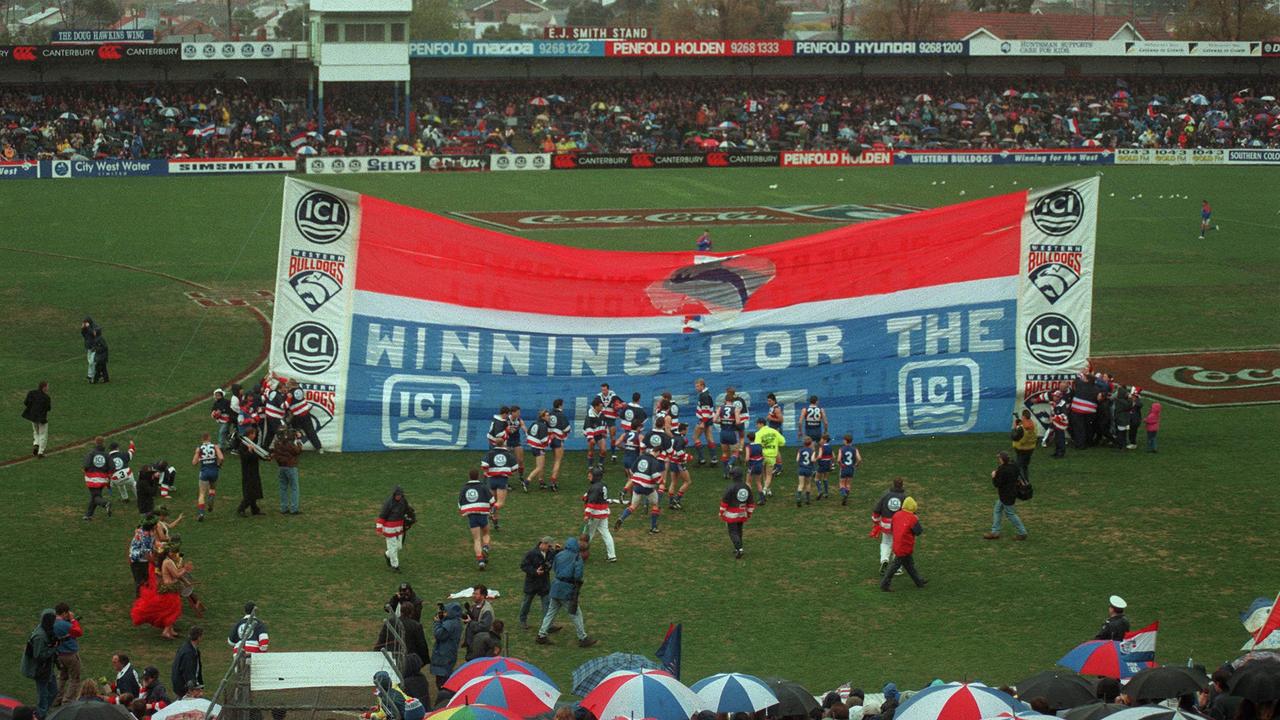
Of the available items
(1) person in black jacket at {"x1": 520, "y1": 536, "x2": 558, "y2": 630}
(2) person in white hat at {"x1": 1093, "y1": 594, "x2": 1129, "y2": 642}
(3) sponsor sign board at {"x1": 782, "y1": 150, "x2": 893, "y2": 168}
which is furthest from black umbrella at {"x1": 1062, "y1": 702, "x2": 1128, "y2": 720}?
(3) sponsor sign board at {"x1": 782, "y1": 150, "x2": 893, "y2": 168}

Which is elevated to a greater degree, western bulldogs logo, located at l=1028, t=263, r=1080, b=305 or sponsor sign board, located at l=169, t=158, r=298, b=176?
sponsor sign board, located at l=169, t=158, r=298, b=176

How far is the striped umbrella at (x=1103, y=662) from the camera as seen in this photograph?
46.6 feet

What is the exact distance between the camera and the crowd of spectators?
65.6 metres

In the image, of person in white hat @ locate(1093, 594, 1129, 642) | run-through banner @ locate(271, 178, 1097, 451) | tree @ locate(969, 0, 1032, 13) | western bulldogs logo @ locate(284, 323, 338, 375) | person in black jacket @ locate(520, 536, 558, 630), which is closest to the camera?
person in white hat @ locate(1093, 594, 1129, 642)

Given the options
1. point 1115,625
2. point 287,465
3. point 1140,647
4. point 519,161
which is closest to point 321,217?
point 287,465

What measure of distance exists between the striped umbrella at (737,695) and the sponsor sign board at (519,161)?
178 feet

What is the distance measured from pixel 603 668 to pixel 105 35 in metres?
70.7

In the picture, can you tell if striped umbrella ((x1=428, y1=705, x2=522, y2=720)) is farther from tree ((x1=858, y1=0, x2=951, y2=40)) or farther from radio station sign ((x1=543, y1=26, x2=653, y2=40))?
tree ((x1=858, y1=0, x2=951, y2=40))

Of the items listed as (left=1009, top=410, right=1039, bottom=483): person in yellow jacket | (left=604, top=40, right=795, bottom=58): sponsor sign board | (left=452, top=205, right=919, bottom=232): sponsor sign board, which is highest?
(left=604, top=40, right=795, bottom=58): sponsor sign board

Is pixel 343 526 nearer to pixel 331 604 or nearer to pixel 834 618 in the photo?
pixel 331 604

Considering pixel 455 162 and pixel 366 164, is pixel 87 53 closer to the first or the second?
pixel 366 164

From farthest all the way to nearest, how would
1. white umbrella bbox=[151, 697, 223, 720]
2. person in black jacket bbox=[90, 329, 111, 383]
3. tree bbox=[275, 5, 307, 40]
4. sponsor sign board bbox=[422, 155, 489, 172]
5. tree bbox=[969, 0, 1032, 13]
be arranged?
tree bbox=[969, 0, 1032, 13]
tree bbox=[275, 5, 307, 40]
sponsor sign board bbox=[422, 155, 489, 172]
person in black jacket bbox=[90, 329, 111, 383]
white umbrella bbox=[151, 697, 223, 720]

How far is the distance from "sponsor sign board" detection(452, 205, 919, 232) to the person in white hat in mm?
32892

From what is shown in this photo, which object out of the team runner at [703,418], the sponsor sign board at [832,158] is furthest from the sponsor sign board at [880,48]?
the team runner at [703,418]
